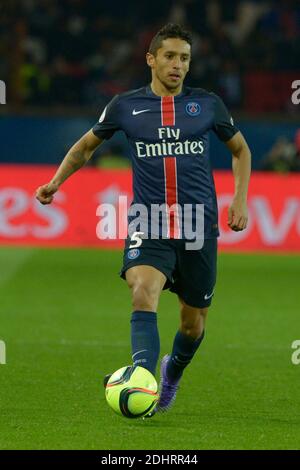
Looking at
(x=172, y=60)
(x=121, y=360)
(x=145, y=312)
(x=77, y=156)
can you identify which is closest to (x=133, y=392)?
(x=145, y=312)

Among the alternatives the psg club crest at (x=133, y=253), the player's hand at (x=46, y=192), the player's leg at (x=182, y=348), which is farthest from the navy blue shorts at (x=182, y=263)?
the player's hand at (x=46, y=192)

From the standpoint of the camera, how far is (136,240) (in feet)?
22.6

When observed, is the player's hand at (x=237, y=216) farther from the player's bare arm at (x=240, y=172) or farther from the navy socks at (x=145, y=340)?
the navy socks at (x=145, y=340)

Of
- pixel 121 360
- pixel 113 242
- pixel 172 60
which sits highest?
pixel 113 242

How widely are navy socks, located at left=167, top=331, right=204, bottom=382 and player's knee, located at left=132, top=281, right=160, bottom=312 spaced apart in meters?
0.77

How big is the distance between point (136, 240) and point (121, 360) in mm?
2859

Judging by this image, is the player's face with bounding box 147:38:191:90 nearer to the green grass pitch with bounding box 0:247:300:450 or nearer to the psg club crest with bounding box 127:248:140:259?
the psg club crest with bounding box 127:248:140:259

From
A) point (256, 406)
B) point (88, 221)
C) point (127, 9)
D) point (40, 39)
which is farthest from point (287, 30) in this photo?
point (256, 406)

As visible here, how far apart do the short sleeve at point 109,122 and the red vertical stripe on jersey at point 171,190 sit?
1.36ft

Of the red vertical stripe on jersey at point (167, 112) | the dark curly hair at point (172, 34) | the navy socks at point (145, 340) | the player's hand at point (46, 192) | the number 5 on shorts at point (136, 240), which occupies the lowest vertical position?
the navy socks at point (145, 340)

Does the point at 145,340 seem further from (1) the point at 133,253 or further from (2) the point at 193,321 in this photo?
(2) the point at 193,321

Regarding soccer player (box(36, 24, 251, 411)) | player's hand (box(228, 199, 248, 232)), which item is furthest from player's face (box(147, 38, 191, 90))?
player's hand (box(228, 199, 248, 232))

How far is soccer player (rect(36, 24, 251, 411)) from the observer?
22.5ft

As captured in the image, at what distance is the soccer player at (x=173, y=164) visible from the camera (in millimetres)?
6871
